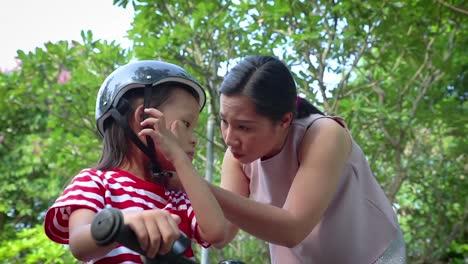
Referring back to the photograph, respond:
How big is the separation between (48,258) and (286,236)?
5814 millimetres

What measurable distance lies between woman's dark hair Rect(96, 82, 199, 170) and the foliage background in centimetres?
279

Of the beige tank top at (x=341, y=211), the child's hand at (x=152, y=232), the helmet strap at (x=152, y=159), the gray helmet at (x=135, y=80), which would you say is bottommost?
the beige tank top at (x=341, y=211)

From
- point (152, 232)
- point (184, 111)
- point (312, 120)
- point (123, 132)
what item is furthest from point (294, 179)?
point (152, 232)

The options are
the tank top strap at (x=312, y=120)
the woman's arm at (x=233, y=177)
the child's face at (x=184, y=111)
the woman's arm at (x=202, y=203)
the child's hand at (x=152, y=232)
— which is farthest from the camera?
the woman's arm at (x=233, y=177)

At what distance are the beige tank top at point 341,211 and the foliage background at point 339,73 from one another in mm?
2192

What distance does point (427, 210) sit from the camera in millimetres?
6879

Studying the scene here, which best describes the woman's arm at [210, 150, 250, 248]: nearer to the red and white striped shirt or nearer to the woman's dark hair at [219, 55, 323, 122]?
the woman's dark hair at [219, 55, 323, 122]

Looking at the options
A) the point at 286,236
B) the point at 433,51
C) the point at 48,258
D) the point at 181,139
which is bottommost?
the point at 48,258

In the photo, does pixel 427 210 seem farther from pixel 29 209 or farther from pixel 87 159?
pixel 29 209

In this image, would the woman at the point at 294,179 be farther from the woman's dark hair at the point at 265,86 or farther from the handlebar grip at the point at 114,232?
the handlebar grip at the point at 114,232

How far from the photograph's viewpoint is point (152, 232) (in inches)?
46.9

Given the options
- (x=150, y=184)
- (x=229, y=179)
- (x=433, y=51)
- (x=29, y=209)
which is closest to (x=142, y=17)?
(x=433, y=51)

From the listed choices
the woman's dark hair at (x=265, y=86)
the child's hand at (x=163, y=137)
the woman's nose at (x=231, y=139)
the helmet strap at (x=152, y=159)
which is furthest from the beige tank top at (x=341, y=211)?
the child's hand at (x=163, y=137)

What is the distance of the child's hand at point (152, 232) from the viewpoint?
118 cm
